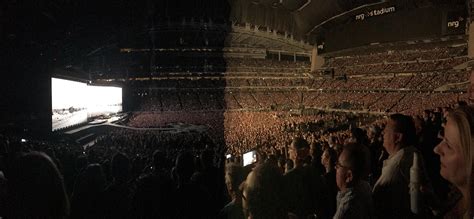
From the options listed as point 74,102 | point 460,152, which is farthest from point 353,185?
point 74,102

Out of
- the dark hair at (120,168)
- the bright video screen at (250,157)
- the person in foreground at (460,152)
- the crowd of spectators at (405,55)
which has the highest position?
the crowd of spectators at (405,55)

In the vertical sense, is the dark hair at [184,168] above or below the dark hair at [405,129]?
below

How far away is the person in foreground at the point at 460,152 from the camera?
1.72 meters

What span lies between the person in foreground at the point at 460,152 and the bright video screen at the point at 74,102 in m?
15.2

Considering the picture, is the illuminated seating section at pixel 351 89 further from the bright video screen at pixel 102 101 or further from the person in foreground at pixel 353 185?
the person in foreground at pixel 353 185

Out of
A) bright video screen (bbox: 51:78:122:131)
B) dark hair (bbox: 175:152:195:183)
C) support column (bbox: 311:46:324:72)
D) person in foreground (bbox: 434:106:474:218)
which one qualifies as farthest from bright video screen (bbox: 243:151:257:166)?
support column (bbox: 311:46:324:72)

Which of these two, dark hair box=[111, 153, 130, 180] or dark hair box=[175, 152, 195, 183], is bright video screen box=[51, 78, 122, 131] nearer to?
dark hair box=[111, 153, 130, 180]

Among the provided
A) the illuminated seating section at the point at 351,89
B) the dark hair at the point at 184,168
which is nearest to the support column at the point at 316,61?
the illuminated seating section at the point at 351,89

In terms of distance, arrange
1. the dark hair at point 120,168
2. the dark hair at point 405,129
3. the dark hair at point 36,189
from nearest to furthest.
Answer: the dark hair at point 36,189 < the dark hair at point 405,129 < the dark hair at point 120,168

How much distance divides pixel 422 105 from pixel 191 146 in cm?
1684

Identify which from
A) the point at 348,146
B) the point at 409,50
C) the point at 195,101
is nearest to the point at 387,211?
the point at 348,146

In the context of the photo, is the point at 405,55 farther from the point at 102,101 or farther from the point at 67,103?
the point at 67,103

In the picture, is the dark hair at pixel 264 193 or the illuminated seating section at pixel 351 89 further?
the illuminated seating section at pixel 351 89

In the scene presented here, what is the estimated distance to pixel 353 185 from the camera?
8.09 ft
